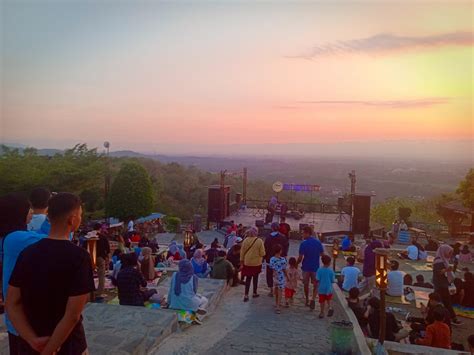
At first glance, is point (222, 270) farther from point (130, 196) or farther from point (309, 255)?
point (130, 196)

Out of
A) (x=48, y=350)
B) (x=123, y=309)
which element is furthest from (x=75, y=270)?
(x=123, y=309)

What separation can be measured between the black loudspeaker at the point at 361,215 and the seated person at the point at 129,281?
14583mm

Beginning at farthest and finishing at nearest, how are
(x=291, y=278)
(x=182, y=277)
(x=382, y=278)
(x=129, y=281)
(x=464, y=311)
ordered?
(x=464, y=311) < (x=291, y=278) < (x=182, y=277) < (x=129, y=281) < (x=382, y=278)

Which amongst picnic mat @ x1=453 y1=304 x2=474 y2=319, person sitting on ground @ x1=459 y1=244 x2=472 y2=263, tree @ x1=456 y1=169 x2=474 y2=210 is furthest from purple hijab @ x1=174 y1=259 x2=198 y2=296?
tree @ x1=456 y1=169 x2=474 y2=210

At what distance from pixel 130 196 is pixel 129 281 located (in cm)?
2101

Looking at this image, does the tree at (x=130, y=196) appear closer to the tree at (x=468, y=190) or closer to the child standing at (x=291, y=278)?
the tree at (x=468, y=190)

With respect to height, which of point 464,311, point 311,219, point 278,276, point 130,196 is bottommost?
point 311,219

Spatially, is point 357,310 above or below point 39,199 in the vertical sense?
below

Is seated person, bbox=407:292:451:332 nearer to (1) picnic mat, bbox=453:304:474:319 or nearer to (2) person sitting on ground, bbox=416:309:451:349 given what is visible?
(2) person sitting on ground, bbox=416:309:451:349

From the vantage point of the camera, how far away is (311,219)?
74.1 ft

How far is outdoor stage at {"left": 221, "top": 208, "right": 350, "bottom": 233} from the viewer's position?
20.5 meters

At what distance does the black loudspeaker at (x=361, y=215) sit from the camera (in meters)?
19.4

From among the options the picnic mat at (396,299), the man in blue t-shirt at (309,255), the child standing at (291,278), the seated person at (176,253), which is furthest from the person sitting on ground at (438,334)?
the seated person at (176,253)

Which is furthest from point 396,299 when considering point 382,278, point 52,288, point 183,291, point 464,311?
point 52,288
